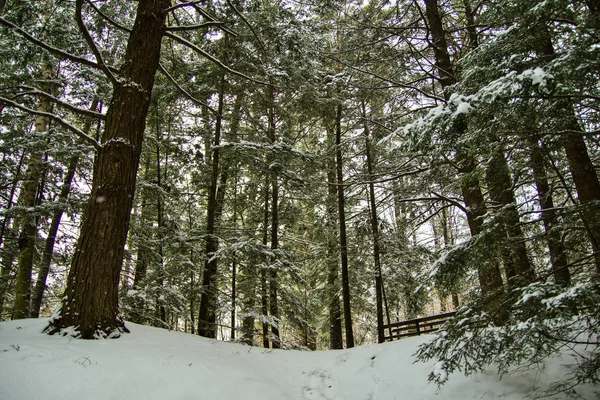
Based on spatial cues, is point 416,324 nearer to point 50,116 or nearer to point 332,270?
point 332,270

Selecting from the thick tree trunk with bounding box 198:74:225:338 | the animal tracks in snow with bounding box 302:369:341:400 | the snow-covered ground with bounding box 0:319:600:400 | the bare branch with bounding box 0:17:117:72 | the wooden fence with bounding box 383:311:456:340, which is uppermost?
the bare branch with bounding box 0:17:117:72

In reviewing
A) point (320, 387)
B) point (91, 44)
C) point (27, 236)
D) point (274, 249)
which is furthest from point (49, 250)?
point (320, 387)

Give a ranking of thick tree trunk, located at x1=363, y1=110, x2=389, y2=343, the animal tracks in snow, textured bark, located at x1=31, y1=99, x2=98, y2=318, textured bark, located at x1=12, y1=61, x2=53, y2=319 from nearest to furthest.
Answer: the animal tracks in snow < textured bark, located at x1=12, y1=61, x2=53, y2=319 < textured bark, located at x1=31, y1=99, x2=98, y2=318 < thick tree trunk, located at x1=363, y1=110, x2=389, y2=343

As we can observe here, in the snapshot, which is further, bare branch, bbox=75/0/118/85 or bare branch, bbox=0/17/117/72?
bare branch, bbox=75/0/118/85

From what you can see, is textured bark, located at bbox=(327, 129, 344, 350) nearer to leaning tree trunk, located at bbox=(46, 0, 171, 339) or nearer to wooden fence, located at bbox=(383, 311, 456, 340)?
wooden fence, located at bbox=(383, 311, 456, 340)

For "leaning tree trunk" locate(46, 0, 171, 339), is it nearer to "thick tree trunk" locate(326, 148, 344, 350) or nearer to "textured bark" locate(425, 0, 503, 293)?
"textured bark" locate(425, 0, 503, 293)

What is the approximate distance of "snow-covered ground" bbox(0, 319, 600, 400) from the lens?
310 centimetres

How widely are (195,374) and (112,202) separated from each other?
2.40 meters

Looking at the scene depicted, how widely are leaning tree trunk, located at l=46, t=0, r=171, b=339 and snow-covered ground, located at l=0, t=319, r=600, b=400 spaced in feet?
1.08

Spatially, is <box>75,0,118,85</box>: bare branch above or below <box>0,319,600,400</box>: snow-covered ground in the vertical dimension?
above

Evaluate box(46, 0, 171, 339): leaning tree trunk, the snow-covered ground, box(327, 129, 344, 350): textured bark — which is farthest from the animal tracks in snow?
box(327, 129, 344, 350): textured bark

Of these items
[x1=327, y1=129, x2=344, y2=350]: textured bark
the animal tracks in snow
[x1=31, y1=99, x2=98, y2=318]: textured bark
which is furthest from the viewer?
[x1=327, y1=129, x2=344, y2=350]: textured bark

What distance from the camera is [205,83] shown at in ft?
29.3

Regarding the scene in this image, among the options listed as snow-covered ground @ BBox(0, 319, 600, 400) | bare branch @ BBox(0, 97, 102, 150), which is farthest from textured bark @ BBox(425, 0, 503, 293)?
bare branch @ BBox(0, 97, 102, 150)
